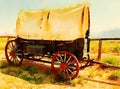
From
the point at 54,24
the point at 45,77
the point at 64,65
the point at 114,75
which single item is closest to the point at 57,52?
the point at 64,65

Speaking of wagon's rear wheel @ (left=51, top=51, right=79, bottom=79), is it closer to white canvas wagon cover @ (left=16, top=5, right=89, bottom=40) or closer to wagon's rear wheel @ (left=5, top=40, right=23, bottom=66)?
white canvas wagon cover @ (left=16, top=5, right=89, bottom=40)

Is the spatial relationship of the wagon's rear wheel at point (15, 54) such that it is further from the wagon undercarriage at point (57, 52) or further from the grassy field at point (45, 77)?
the grassy field at point (45, 77)

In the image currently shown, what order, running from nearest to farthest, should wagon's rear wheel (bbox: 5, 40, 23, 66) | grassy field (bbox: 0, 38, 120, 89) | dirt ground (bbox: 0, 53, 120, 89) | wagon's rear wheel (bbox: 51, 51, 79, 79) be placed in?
dirt ground (bbox: 0, 53, 120, 89), grassy field (bbox: 0, 38, 120, 89), wagon's rear wheel (bbox: 51, 51, 79, 79), wagon's rear wheel (bbox: 5, 40, 23, 66)

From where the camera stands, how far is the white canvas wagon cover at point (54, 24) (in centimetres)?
1089

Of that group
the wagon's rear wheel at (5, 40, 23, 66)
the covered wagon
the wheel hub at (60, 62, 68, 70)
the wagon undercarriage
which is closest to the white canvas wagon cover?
the covered wagon

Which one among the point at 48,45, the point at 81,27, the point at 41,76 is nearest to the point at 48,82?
the point at 41,76

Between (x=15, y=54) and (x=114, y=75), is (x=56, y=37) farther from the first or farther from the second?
(x=114, y=75)

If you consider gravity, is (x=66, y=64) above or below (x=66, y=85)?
above

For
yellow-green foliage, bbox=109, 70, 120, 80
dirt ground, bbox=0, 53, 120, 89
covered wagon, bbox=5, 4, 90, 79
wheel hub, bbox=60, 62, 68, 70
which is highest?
covered wagon, bbox=5, 4, 90, 79

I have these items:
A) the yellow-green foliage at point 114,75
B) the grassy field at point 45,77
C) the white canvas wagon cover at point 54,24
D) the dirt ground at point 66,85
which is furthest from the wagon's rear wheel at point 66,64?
the yellow-green foliage at point 114,75

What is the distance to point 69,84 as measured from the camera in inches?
416

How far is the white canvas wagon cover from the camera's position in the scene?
1089 cm

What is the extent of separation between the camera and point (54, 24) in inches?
461

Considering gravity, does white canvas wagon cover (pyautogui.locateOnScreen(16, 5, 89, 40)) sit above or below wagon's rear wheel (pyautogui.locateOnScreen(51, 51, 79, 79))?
above
